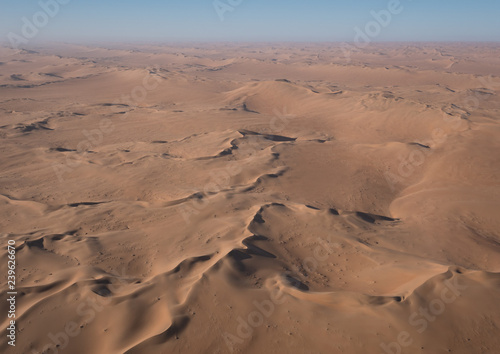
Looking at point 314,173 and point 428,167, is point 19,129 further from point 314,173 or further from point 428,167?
point 428,167

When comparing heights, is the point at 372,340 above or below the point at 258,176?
above

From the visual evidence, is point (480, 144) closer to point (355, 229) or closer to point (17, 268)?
point (355, 229)

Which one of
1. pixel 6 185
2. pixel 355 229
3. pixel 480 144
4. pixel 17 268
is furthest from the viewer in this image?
pixel 480 144

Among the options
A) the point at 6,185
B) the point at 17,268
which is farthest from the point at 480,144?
the point at 6,185

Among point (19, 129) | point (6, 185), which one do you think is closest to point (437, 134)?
point (6, 185)

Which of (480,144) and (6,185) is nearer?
(6,185)

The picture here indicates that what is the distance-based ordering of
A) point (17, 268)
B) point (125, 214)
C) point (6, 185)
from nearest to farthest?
point (17, 268) → point (125, 214) → point (6, 185)
